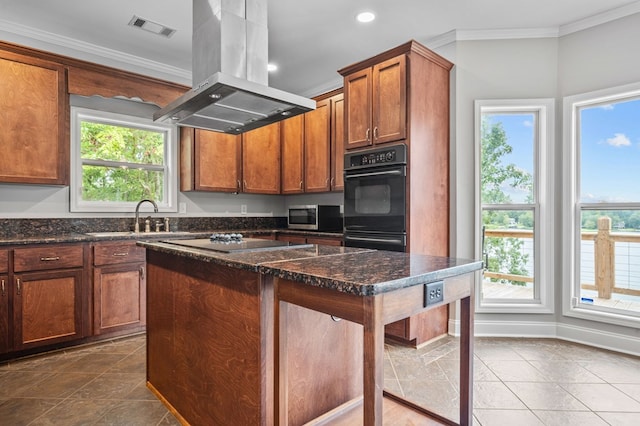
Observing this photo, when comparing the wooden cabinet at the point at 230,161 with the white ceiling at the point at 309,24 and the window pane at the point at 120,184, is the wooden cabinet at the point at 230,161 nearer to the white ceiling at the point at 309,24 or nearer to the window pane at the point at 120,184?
the window pane at the point at 120,184

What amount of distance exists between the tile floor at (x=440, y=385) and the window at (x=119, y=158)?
1.49 meters

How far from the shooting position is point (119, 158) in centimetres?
392

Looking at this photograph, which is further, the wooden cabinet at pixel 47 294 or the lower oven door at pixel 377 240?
the lower oven door at pixel 377 240

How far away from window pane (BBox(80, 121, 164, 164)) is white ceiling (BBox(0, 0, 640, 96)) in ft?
2.17

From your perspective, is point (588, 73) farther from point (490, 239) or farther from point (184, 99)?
point (184, 99)

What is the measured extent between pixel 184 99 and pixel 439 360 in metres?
2.54

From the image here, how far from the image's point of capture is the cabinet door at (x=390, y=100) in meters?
3.03

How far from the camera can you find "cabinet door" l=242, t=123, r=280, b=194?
4496 millimetres

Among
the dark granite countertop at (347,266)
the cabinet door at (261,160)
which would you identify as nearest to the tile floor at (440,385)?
the dark granite countertop at (347,266)

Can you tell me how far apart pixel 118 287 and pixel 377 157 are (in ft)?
8.34

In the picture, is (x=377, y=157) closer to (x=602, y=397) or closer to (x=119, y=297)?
(x=602, y=397)

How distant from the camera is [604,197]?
10.3 feet

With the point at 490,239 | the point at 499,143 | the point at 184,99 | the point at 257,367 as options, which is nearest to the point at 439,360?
the point at 490,239

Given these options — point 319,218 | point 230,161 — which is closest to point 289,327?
point 319,218
